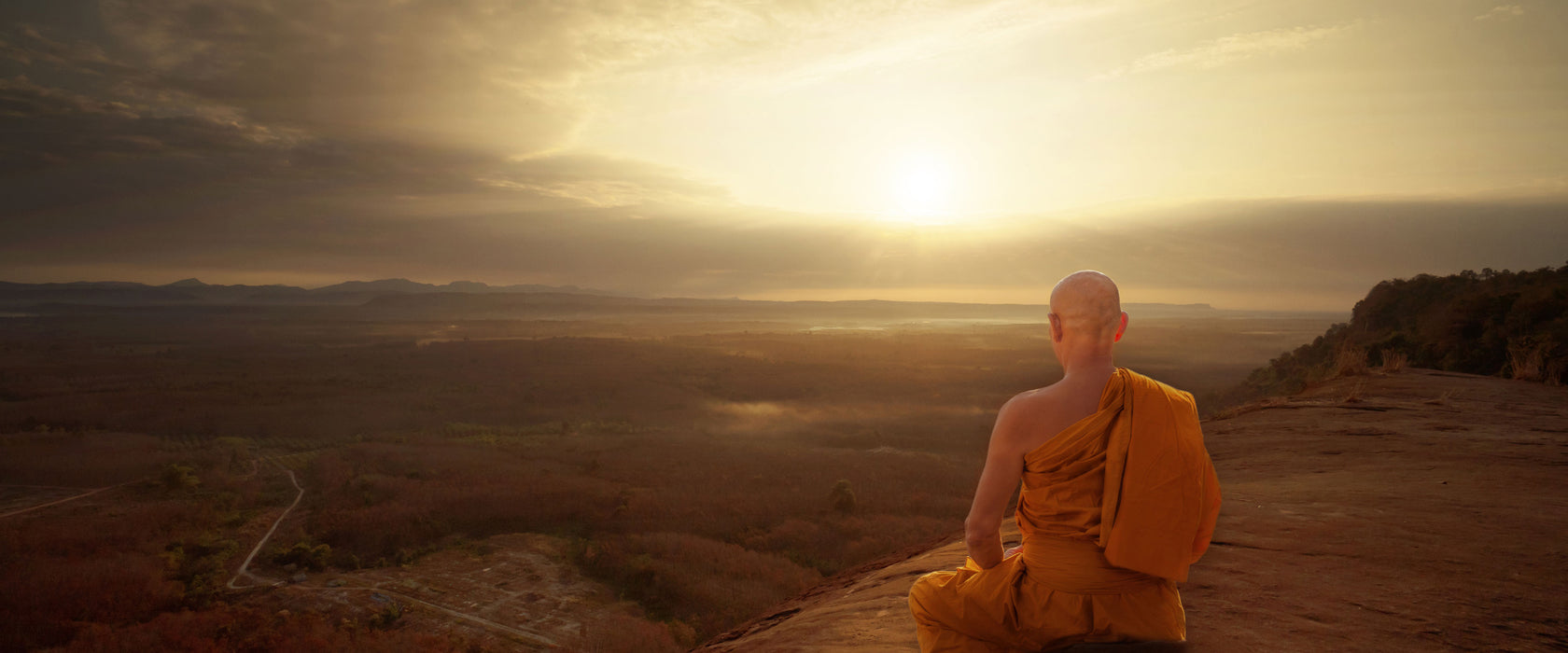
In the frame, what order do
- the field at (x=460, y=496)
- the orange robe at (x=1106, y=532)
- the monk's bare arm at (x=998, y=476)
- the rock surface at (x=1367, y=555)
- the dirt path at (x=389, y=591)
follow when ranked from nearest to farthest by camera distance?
the orange robe at (x=1106, y=532) → the monk's bare arm at (x=998, y=476) → the rock surface at (x=1367, y=555) → the dirt path at (x=389, y=591) → the field at (x=460, y=496)

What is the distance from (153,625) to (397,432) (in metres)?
32.5

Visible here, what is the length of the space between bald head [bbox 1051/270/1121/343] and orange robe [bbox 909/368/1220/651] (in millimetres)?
224

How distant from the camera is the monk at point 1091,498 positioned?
267cm

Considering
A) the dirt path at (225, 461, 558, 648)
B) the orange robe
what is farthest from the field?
the orange robe

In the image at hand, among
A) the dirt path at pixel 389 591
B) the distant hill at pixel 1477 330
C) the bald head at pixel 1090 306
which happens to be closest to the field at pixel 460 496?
the dirt path at pixel 389 591

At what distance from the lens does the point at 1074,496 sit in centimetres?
279

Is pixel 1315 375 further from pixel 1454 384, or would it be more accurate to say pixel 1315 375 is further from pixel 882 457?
pixel 882 457

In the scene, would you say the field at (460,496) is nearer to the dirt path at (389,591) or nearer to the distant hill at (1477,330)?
the dirt path at (389,591)

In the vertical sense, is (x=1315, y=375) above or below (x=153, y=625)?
above

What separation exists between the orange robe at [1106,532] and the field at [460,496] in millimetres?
11252

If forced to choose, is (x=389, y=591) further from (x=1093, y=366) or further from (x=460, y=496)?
(x=1093, y=366)

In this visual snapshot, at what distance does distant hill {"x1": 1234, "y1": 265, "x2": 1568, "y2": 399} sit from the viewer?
14242 mm

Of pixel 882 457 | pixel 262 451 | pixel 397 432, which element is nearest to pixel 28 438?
pixel 262 451

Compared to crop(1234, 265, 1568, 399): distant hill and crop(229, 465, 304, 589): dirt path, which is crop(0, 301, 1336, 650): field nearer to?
crop(229, 465, 304, 589): dirt path
